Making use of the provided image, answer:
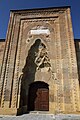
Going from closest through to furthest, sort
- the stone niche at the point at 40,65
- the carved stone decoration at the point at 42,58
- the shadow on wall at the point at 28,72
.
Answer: the stone niche at the point at 40,65
the shadow on wall at the point at 28,72
the carved stone decoration at the point at 42,58

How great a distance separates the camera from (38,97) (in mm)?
9031

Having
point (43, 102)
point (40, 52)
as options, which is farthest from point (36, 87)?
point (40, 52)

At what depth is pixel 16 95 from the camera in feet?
27.8

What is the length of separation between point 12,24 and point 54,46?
4.08 metres

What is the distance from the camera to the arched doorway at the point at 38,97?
28.9 ft

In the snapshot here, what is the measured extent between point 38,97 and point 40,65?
2.25 metres

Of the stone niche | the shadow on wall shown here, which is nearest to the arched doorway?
the stone niche

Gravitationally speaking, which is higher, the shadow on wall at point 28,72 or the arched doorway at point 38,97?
the shadow on wall at point 28,72

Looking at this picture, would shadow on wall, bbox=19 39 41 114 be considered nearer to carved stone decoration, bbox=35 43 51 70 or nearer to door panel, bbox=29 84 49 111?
carved stone decoration, bbox=35 43 51 70

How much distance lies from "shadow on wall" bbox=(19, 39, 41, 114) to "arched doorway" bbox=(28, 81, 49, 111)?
1.13ft

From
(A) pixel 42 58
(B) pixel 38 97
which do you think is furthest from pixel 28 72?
(B) pixel 38 97

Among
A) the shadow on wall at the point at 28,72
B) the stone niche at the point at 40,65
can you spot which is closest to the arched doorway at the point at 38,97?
the stone niche at the point at 40,65

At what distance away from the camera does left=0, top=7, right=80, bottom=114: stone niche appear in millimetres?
8305

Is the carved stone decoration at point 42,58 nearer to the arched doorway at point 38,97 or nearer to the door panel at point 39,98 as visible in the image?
the arched doorway at point 38,97
